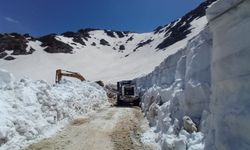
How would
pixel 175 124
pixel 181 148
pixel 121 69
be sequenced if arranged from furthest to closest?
1. pixel 121 69
2. pixel 175 124
3. pixel 181 148

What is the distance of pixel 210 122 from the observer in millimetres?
Result: 5828

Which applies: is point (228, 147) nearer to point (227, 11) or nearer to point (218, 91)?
point (218, 91)

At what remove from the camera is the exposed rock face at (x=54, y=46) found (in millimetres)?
83875

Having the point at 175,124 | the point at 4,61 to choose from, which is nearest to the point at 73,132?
the point at 175,124

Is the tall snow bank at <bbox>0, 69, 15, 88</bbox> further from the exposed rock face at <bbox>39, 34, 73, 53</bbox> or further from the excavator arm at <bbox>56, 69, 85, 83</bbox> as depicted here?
the exposed rock face at <bbox>39, 34, 73, 53</bbox>

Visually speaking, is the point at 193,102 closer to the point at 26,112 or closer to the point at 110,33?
the point at 26,112

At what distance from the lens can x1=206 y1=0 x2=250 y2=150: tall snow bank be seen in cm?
449

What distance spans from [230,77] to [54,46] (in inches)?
3298

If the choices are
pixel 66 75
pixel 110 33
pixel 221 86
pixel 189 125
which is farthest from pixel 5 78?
pixel 110 33

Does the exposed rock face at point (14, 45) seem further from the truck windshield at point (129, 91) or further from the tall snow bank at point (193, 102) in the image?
the tall snow bank at point (193, 102)

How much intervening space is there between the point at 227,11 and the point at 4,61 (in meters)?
76.6

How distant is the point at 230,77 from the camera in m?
5.04

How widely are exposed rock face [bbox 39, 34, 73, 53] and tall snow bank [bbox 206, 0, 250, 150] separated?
8055 centimetres

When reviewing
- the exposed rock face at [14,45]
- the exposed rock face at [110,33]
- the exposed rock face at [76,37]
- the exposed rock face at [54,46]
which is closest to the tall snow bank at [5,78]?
the exposed rock face at [14,45]
